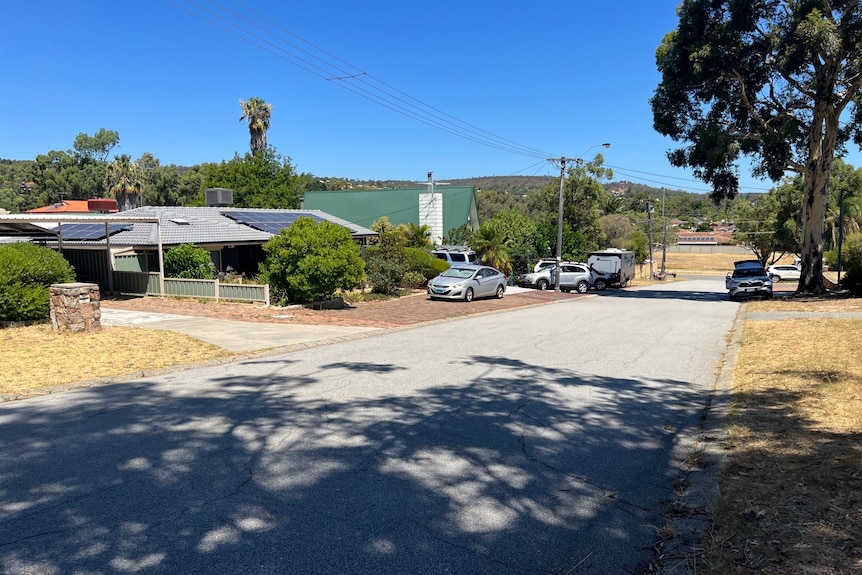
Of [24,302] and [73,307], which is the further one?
[24,302]

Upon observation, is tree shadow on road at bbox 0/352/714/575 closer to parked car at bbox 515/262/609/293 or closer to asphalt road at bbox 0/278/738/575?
asphalt road at bbox 0/278/738/575

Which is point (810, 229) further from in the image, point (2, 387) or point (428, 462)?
point (2, 387)

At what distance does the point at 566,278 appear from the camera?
33719 millimetres

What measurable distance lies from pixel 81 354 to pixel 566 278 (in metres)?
27.3

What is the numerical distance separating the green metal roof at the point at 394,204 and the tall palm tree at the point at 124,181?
17.9m

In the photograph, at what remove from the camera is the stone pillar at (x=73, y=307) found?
468 inches

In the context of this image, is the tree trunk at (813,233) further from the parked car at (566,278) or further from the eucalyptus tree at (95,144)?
the eucalyptus tree at (95,144)

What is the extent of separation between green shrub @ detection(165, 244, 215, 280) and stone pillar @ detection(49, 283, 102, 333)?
9849mm

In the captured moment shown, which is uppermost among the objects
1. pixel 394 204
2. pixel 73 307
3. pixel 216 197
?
pixel 394 204

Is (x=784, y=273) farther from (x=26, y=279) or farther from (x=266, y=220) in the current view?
(x=26, y=279)

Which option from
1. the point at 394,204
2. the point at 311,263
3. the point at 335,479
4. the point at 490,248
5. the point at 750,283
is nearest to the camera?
the point at 335,479

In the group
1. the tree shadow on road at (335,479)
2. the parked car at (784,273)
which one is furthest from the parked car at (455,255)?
the parked car at (784,273)

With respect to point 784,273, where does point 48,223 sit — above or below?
above

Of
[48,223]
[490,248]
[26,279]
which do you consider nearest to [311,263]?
[26,279]
